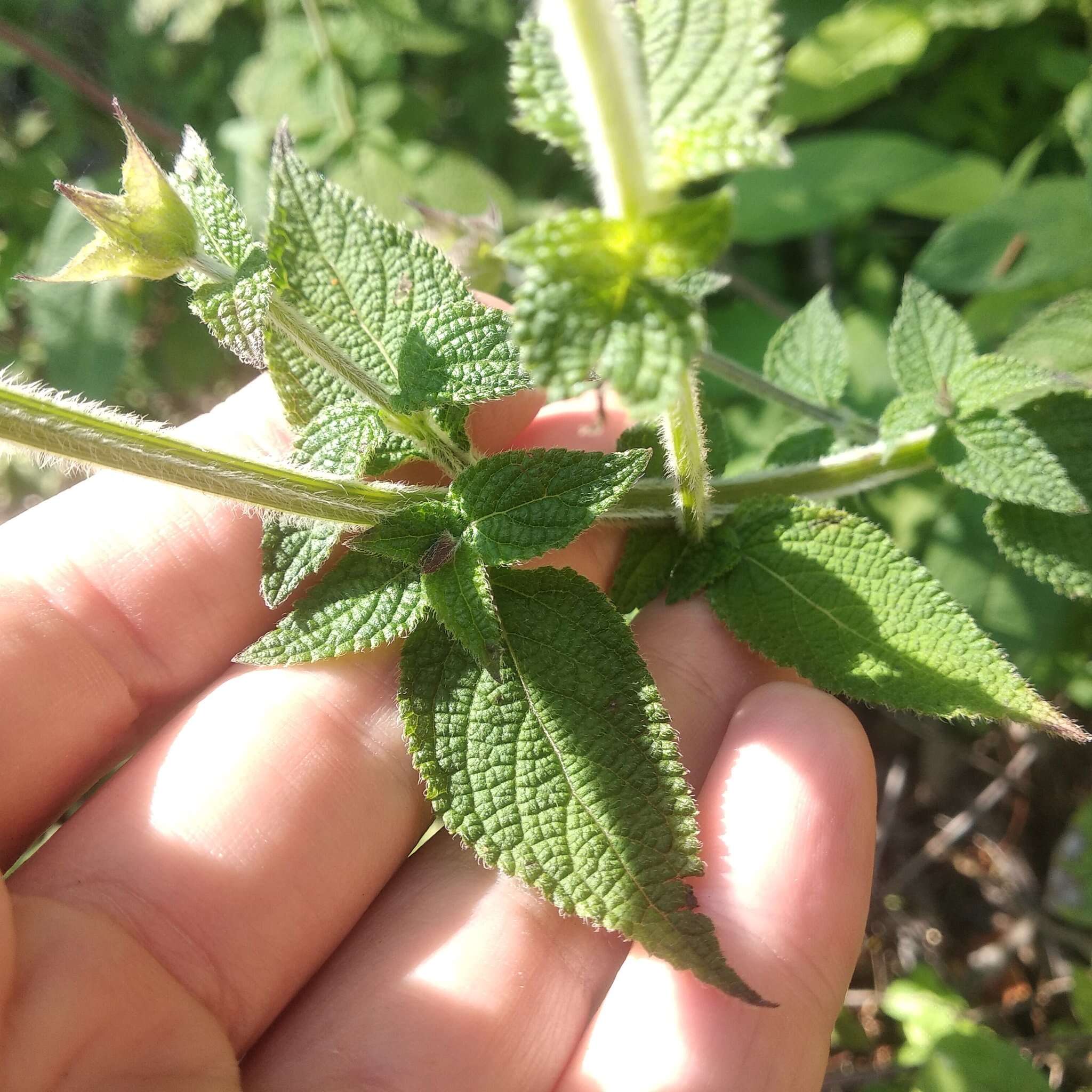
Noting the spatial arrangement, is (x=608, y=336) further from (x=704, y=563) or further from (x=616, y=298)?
(x=704, y=563)

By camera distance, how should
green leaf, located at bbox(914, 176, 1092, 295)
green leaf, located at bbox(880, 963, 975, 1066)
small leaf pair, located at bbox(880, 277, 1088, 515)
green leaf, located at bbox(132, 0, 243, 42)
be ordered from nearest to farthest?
small leaf pair, located at bbox(880, 277, 1088, 515), green leaf, located at bbox(914, 176, 1092, 295), green leaf, located at bbox(880, 963, 975, 1066), green leaf, located at bbox(132, 0, 243, 42)

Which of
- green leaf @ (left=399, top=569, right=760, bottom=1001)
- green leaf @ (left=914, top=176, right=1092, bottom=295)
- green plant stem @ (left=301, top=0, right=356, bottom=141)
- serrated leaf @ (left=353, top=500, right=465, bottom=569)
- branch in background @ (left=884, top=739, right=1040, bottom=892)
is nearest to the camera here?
green leaf @ (left=399, top=569, right=760, bottom=1001)

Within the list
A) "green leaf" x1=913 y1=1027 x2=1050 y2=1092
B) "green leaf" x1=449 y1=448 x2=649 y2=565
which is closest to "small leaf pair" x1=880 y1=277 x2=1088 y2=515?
"green leaf" x1=449 y1=448 x2=649 y2=565

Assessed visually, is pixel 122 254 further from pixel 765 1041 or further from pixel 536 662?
pixel 765 1041

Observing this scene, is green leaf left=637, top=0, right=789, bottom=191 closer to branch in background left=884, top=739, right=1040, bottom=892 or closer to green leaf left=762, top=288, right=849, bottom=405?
green leaf left=762, top=288, right=849, bottom=405

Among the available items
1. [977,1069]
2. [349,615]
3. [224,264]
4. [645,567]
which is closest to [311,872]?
[349,615]

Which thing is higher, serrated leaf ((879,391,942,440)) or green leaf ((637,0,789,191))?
green leaf ((637,0,789,191))

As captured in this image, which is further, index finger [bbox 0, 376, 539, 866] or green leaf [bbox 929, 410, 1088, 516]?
index finger [bbox 0, 376, 539, 866]

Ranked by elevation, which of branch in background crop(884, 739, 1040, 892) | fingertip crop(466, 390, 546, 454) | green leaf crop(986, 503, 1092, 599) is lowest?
branch in background crop(884, 739, 1040, 892)
